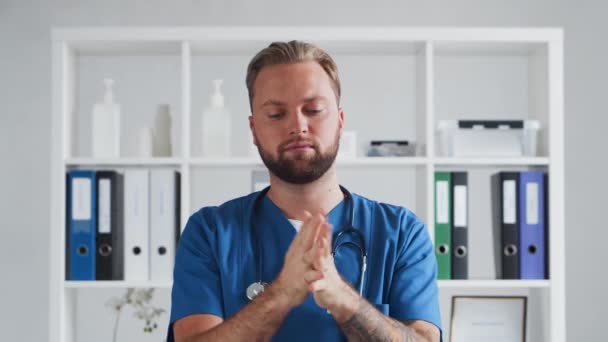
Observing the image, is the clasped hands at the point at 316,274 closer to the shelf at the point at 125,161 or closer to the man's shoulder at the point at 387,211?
the man's shoulder at the point at 387,211

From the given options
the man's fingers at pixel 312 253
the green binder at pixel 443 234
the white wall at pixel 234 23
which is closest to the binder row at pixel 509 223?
the green binder at pixel 443 234

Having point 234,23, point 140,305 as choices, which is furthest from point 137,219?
point 234,23

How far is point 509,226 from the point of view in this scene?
8.18 ft

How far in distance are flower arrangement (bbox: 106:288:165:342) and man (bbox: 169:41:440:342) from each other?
49.4 inches

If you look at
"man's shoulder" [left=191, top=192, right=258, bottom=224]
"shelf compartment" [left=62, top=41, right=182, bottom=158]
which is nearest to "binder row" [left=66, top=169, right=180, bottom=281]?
"shelf compartment" [left=62, top=41, right=182, bottom=158]

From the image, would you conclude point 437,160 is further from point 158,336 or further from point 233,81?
point 158,336

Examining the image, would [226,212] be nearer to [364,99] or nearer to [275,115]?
[275,115]

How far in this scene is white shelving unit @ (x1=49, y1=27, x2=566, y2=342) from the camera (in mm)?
2471

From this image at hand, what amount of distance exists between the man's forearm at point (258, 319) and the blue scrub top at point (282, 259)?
101 mm

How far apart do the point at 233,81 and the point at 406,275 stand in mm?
1578

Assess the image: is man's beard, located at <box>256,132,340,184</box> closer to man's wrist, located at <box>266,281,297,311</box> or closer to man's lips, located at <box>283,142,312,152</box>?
man's lips, located at <box>283,142,312,152</box>

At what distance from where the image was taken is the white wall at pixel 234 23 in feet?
9.52

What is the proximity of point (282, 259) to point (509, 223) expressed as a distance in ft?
3.91
